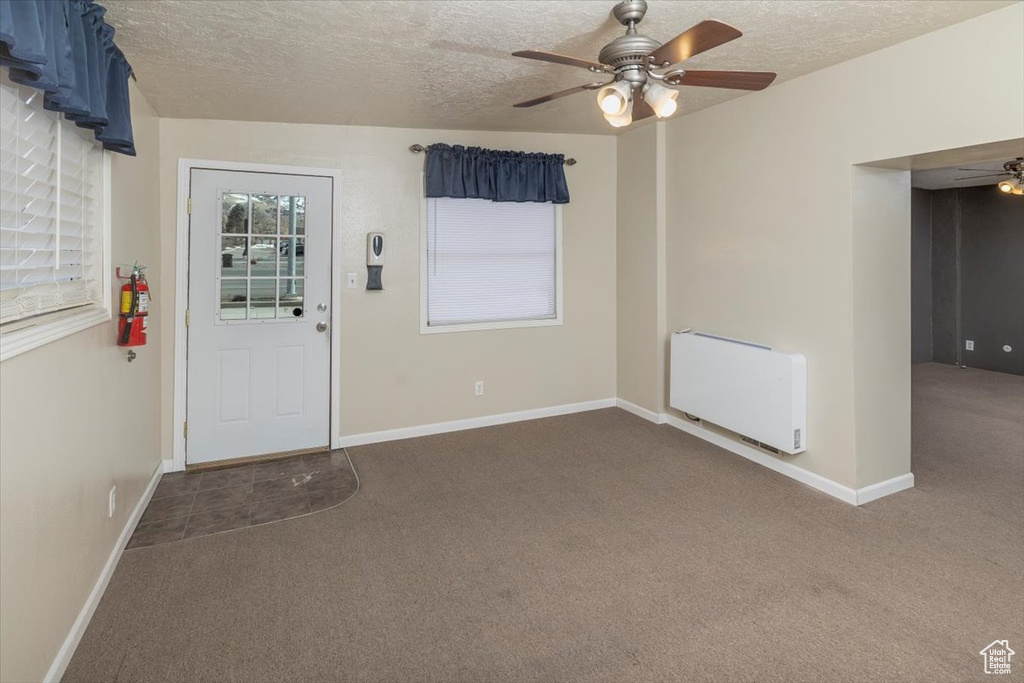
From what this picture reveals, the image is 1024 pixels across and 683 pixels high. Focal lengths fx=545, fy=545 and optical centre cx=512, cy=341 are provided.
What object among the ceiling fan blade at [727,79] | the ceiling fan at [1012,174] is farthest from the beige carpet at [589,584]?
the ceiling fan at [1012,174]

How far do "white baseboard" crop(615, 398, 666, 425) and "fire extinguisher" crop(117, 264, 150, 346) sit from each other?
366cm

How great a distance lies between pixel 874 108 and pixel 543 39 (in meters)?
1.79

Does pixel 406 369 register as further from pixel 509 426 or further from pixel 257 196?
pixel 257 196

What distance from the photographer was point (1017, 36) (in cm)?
230

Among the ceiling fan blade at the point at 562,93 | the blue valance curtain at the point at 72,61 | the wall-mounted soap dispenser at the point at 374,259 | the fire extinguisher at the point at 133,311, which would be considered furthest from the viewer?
the wall-mounted soap dispenser at the point at 374,259

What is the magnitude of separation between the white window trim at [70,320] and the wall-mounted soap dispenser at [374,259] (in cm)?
172

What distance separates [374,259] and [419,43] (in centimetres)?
180

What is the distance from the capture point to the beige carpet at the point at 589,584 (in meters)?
1.91

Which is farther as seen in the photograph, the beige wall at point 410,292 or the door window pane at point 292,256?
the door window pane at point 292,256

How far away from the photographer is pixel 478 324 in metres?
4.53

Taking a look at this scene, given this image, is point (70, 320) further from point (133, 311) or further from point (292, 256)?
point (292, 256)

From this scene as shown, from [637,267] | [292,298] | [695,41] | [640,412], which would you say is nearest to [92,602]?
[292,298]

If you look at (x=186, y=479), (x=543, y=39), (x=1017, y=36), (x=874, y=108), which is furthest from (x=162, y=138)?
(x=1017, y=36)

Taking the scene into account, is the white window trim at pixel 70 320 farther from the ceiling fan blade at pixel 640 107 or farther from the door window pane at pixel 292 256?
the ceiling fan blade at pixel 640 107
